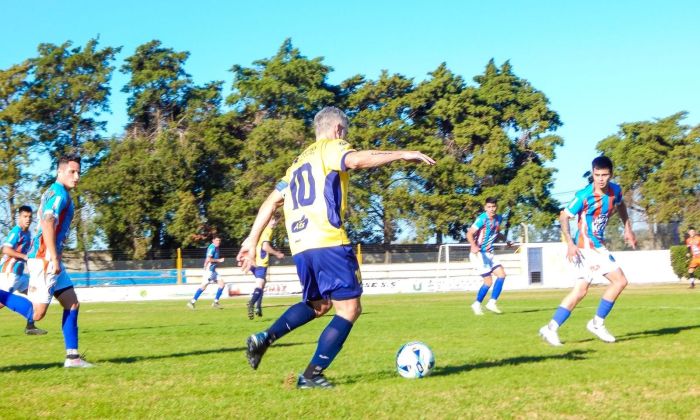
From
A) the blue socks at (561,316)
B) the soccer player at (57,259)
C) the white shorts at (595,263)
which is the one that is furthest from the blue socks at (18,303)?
the white shorts at (595,263)

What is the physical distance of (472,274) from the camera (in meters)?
37.8

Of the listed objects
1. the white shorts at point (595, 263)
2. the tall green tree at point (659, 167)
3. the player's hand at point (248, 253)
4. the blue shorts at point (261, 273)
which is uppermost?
the tall green tree at point (659, 167)

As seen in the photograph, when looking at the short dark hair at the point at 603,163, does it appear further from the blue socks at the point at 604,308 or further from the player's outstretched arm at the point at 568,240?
the blue socks at the point at 604,308

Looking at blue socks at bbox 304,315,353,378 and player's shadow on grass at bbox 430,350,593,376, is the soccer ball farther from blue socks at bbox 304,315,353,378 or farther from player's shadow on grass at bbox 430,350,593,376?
blue socks at bbox 304,315,353,378

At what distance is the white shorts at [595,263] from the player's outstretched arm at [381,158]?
457 cm

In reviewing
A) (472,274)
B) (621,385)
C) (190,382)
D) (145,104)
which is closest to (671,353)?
(621,385)

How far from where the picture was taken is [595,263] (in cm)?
963

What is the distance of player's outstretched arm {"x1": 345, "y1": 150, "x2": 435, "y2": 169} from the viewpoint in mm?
5648

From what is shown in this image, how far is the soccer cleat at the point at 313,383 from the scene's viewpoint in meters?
6.16

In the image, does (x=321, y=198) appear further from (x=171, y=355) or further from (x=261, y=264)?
(x=261, y=264)

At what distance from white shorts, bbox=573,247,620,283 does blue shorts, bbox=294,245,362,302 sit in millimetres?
4406

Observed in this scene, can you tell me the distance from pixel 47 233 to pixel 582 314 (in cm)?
957

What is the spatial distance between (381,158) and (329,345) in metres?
1.50

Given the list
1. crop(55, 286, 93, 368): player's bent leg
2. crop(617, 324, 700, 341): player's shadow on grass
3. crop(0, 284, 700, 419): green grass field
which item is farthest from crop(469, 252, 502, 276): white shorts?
crop(55, 286, 93, 368): player's bent leg
